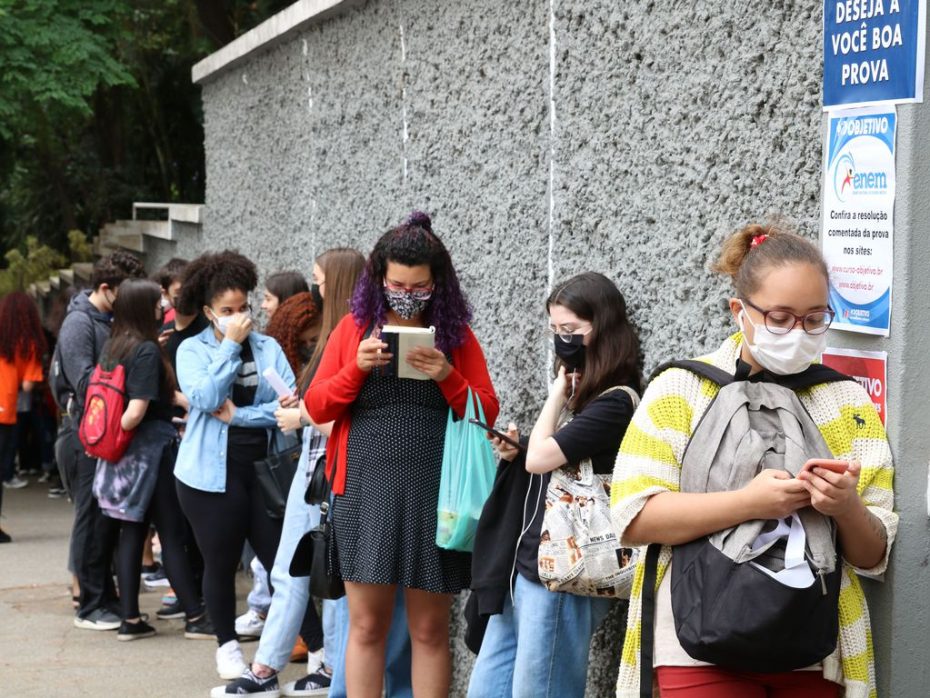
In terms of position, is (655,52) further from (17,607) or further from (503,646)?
(17,607)

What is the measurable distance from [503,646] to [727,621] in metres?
1.80

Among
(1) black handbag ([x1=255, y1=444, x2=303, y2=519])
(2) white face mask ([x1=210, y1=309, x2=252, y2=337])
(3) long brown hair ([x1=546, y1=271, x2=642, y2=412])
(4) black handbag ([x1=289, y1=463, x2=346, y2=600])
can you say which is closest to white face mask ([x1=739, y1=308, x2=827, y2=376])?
(3) long brown hair ([x1=546, y1=271, x2=642, y2=412])

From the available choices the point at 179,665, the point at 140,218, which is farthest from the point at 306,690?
the point at 140,218

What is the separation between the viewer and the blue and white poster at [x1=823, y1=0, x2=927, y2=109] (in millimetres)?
3096

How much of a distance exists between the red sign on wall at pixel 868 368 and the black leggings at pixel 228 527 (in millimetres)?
3540

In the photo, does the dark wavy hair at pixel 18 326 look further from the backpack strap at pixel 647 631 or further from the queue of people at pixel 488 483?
the backpack strap at pixel 647 631

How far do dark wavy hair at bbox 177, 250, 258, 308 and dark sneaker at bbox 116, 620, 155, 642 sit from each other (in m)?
1.97

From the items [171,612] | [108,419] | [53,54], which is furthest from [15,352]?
[108,419]

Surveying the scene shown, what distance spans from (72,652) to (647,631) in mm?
4855

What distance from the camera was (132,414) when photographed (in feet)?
23.2

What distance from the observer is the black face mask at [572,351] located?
4.31 m

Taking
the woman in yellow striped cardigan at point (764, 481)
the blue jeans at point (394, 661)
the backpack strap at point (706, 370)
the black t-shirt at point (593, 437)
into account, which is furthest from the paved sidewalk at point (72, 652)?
the backpack strap at point (706, 370)

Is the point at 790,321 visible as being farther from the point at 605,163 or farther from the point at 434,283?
the point at 434,283

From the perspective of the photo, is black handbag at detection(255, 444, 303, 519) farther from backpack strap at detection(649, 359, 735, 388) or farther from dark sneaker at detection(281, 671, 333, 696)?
backpack strap at detection(649, 359, 735, 388)
